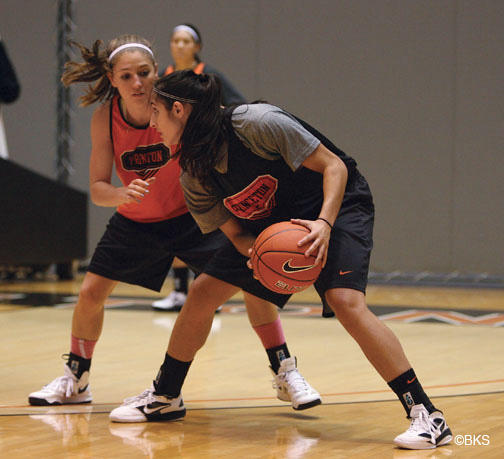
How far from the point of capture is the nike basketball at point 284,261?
2699 millimetres

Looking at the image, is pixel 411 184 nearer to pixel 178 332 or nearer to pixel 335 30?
pixel 335 30

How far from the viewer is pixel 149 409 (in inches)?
125

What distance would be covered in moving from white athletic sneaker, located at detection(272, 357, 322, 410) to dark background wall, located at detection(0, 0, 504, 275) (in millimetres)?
5896

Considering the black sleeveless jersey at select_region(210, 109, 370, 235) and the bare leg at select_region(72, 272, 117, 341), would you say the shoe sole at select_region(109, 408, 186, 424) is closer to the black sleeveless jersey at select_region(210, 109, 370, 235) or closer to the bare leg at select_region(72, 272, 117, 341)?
the bare leg at select_region(72, 272, 117, 341)

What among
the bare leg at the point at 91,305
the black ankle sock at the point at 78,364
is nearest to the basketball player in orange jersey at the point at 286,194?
the bare leg at the point at 91,305

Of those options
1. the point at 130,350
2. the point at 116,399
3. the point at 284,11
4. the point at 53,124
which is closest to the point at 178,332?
the point at 116,399

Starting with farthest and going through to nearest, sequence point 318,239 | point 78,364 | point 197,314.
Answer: point 78,364 < point 197,314 < point 318,239

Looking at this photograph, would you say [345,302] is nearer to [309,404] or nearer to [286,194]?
[286,194]

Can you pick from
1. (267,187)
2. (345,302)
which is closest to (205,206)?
(267,187)

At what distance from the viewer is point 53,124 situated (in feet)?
35.4

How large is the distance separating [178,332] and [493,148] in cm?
646

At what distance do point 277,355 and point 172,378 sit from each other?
50cm

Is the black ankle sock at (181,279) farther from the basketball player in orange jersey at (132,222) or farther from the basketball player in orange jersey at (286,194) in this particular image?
the basketball player in orange jersey at (286,194)

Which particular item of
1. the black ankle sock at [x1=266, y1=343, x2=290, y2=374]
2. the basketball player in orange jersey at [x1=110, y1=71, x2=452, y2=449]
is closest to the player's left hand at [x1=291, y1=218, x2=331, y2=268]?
the basketball player in orange jersey at [x1=110, y1=71, x2=452, y2=449]
